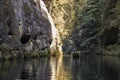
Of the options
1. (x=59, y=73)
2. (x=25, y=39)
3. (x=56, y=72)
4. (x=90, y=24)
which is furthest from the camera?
(x=90, y=24)

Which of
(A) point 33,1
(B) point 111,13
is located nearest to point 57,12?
(B) point 111,13

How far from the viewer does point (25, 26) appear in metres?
52.4

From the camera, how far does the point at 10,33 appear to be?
46844 millimetres

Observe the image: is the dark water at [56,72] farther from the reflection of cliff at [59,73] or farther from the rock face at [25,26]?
the rock face at [25,26]

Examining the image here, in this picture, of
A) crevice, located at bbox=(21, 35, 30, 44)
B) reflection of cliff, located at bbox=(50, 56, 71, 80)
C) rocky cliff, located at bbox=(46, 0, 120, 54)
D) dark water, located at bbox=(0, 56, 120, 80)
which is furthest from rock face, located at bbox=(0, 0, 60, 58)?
reflection of cliff, located at bbox=(50, 56, 71, 80)

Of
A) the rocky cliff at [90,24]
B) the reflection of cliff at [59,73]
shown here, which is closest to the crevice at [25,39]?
the reflection of cliff at [59,73]

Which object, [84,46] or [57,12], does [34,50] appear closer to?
[57,12]

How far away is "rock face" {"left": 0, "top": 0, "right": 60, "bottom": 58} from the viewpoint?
4588cm

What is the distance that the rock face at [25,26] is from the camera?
4588cm

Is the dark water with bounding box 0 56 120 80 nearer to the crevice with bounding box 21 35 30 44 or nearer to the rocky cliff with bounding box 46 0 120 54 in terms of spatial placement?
the crevice with bounding box 21 35 30 44

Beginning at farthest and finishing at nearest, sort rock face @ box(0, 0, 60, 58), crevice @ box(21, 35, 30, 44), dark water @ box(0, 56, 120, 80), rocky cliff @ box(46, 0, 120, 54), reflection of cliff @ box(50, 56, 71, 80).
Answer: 1. rocky cliff @ box(46, 0, 120, 54)
2. crevice @ box(21, 35, 30, 44)
3. rock face @ box(0, 0, 60, 58)
4. reflection of cliff @ box(50, 56, 71, 80)
5. dark water @ box(0, 56, 120, 80)

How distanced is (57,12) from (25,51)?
31132 mm

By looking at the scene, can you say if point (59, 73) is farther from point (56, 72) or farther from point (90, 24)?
point (90, 24)

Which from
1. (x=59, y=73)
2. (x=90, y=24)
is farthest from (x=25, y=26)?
(x=90, y=24)
